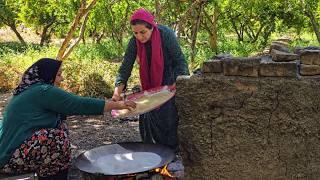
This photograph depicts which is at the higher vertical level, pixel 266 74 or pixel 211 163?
pixel 266 74

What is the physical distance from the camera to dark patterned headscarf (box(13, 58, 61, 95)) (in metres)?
3.17

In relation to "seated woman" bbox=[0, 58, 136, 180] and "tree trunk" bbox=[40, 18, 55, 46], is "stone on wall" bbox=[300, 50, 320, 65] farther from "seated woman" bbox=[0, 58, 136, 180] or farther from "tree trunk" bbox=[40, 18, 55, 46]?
"tree trunk" bbox=[40, 18, 55, 46]

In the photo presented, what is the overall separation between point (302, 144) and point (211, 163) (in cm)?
64

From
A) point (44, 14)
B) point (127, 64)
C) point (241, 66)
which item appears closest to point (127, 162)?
point (241, 66)

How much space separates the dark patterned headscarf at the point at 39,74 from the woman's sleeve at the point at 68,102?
141mm

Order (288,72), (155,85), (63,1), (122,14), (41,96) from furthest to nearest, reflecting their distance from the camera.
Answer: (122,14), (63,1), (155,85), (41,96), (288,72)

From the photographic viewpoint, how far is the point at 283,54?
2.90 meters

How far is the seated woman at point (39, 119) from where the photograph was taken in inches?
121

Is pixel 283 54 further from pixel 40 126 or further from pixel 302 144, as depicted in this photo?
pixel 40 126

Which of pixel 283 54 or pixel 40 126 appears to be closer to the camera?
pixel 283 54

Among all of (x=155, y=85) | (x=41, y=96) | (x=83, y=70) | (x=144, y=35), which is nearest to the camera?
(x=41, y=96)

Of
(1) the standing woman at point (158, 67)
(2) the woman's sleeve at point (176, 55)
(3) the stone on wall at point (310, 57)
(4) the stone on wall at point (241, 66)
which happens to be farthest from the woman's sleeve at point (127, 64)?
(3) the stone on wall at point (310, 57)

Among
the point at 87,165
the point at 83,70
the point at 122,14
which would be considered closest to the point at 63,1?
the point at 122,14

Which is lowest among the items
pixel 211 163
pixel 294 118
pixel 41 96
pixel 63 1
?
pixel 211 163
